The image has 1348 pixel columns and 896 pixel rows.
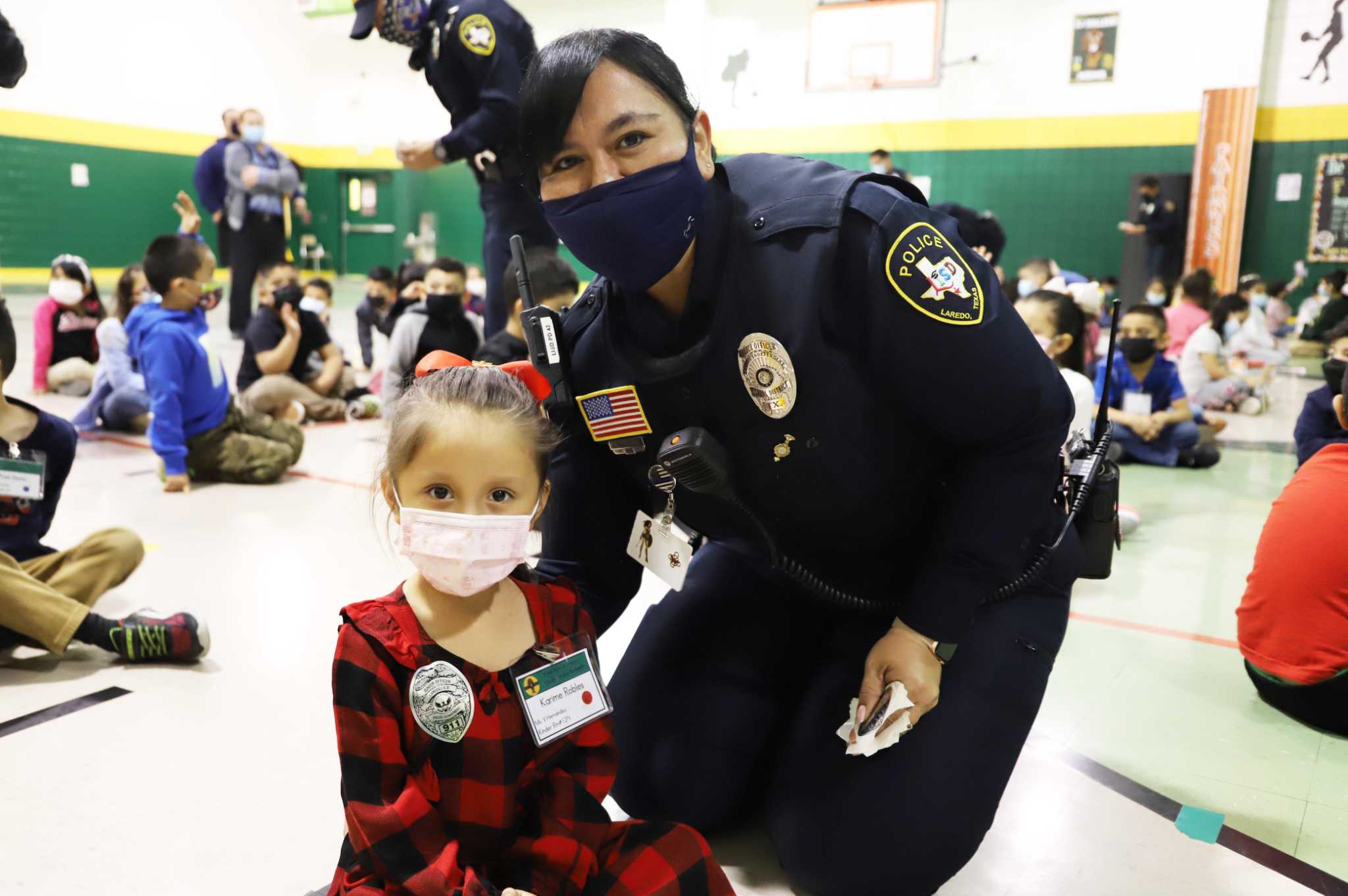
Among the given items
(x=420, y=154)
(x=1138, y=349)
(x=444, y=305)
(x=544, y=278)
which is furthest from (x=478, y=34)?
(x=1138, y=349)

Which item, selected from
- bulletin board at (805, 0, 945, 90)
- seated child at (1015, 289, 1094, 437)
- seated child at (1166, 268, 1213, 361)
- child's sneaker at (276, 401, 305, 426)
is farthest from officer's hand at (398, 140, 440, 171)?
bulletin board at (805, 0, 945, 90)

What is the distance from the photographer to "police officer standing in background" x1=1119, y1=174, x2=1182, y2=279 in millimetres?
10297

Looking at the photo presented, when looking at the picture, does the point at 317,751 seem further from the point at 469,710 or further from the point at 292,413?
the point at 292,413

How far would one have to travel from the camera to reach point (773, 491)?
4.69ft

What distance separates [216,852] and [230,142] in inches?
325

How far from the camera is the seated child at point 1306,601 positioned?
72.6 inches

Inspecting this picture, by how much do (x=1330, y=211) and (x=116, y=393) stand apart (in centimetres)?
1133

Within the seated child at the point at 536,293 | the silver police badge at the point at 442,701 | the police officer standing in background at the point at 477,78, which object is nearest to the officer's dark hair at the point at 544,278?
the seated child at the point at 536,293

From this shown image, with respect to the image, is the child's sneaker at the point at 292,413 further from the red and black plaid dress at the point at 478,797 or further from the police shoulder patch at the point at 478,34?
the red and black plaid dress at the point at 478,797

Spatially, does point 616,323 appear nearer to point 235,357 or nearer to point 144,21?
point 235,357

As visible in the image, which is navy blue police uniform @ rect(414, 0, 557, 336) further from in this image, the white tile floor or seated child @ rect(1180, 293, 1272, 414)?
seated child @ rect(1180, 293, 1272, 414)

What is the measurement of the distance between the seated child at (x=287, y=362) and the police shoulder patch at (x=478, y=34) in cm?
198

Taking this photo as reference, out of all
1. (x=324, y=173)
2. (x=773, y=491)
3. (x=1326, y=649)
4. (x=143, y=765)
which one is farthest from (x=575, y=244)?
(x=324, y=173)

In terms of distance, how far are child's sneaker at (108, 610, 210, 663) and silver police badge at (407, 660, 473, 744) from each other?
1.18 meters
